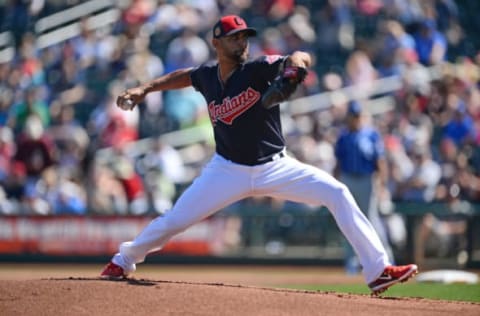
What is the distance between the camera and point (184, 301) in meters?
7.07

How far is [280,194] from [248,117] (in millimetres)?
620

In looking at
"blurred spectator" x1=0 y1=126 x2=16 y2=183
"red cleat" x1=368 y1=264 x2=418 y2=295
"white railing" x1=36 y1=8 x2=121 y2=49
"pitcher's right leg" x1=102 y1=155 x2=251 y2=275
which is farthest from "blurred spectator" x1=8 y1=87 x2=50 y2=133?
"red cleat" x1=368 y1=264 x2=418 y2=295

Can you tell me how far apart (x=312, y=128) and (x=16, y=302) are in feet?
30.4

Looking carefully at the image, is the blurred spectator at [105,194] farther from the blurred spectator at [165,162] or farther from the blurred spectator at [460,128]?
the blurred spectator at [460,128]

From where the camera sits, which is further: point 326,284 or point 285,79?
point 326,284

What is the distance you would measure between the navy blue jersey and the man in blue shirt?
5531 mm

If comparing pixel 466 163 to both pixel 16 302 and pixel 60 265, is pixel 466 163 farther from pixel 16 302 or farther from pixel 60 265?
pixel 16 302

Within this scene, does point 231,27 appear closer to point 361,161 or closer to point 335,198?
point 335,198

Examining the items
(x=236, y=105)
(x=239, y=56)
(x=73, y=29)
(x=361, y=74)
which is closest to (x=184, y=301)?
(x=236, y=105)

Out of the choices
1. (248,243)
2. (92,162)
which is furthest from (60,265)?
(248,243)

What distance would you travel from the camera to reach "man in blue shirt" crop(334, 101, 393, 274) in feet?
42.9

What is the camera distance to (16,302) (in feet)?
23.6

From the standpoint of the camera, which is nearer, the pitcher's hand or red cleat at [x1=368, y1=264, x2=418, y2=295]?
red cleat at [x1=368, y1=264, x2=418, y2=295]

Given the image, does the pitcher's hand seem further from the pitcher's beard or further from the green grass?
the green grass
